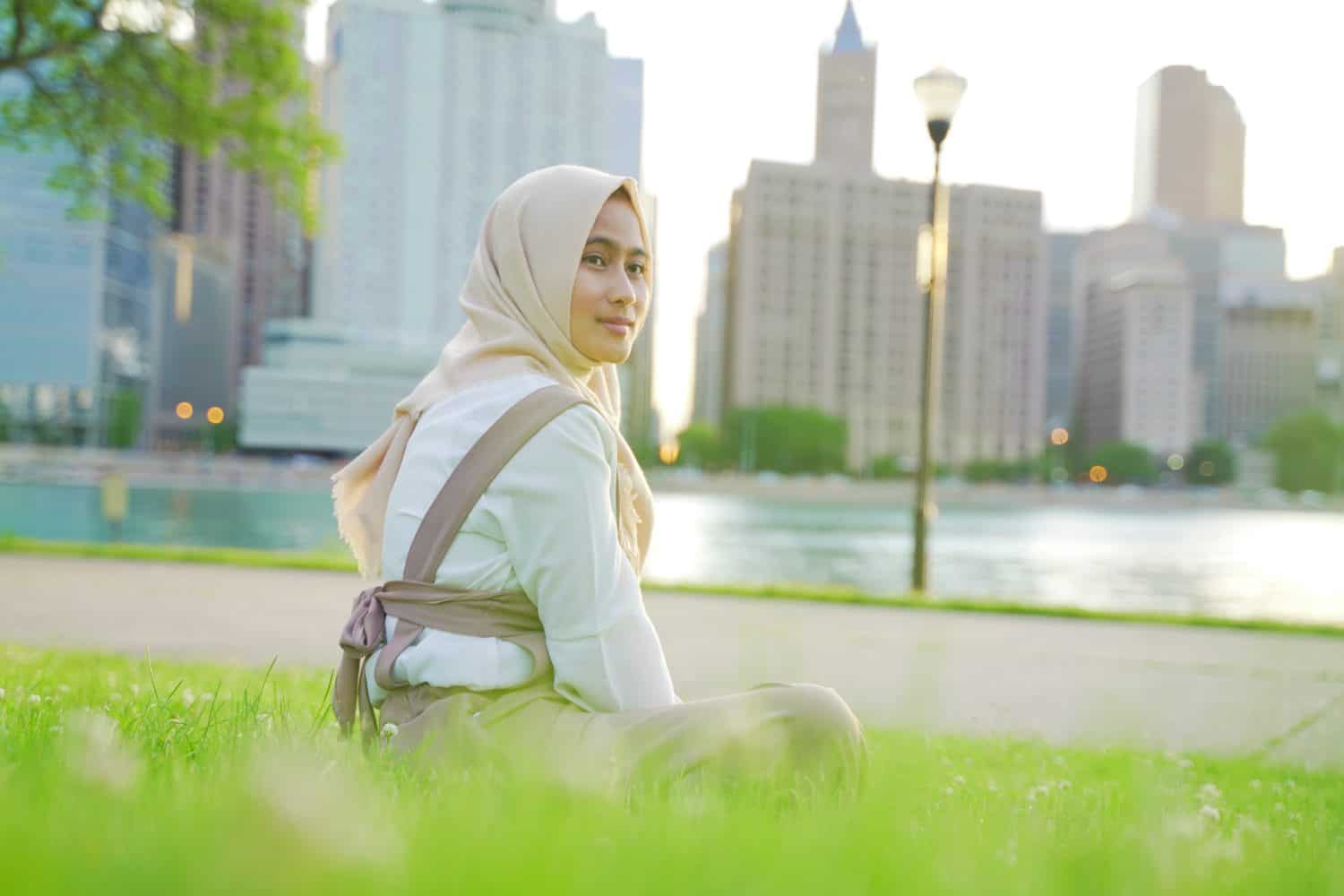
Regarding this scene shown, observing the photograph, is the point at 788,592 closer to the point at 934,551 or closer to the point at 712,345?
the point at 934,551

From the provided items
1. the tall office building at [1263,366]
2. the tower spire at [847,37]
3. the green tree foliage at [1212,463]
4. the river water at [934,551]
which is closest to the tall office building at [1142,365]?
the tall office building at [1263,366]

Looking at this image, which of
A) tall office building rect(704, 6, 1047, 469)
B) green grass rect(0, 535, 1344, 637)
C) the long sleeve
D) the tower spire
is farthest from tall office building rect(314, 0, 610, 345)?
the long sleeve

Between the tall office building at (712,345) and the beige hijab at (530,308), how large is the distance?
153 metres

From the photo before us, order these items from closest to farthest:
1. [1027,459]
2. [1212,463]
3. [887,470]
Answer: [887,470]
[1212,463]
[1027,459]

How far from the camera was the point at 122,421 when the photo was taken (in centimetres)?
11869

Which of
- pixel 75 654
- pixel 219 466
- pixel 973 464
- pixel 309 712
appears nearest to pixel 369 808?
pixel 309 712

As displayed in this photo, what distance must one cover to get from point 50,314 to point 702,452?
70.5 meters

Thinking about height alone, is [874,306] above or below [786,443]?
above

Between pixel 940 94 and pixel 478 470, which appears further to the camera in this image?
pixel 940 94

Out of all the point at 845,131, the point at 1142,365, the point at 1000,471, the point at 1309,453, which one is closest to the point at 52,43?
the point at 1000,471

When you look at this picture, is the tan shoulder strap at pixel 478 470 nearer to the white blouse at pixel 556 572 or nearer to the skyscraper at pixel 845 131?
the white blouse at pixel 556 572

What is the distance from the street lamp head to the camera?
10.1 m

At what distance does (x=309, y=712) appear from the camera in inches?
113

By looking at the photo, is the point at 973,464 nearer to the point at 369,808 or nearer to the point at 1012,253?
the point at 1012,253
